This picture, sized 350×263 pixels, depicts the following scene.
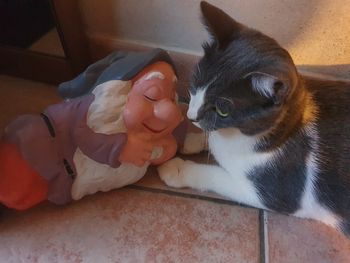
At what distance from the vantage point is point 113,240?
98 cm

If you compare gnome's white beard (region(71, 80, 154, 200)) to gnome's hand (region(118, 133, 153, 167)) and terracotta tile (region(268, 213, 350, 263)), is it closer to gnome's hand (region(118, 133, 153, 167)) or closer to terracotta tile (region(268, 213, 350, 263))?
gnome's hand (region(118, 133, 153, 167))

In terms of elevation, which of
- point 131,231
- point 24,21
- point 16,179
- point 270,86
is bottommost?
point 131,231

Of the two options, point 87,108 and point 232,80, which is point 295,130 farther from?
point 87,108

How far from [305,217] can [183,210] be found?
0.27m

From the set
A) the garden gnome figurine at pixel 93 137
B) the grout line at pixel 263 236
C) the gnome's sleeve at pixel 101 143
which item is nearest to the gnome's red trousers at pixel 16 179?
the garden gnome figurine at pixel 93 137

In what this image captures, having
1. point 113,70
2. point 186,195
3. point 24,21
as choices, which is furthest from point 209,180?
point 24,21

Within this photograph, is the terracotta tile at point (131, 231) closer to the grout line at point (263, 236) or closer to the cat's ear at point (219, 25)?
the grout line at point (263, 236)

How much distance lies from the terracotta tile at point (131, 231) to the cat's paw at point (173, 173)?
0.03 meters

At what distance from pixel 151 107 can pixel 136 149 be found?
92mm

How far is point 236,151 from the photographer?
0.93 meters

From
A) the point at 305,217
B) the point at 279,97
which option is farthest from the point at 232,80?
the point at 305,217

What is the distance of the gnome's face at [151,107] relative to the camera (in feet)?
3.07

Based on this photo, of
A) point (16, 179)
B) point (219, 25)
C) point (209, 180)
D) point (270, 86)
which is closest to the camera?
point (270, 86)

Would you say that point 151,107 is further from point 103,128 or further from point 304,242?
point 304,242
